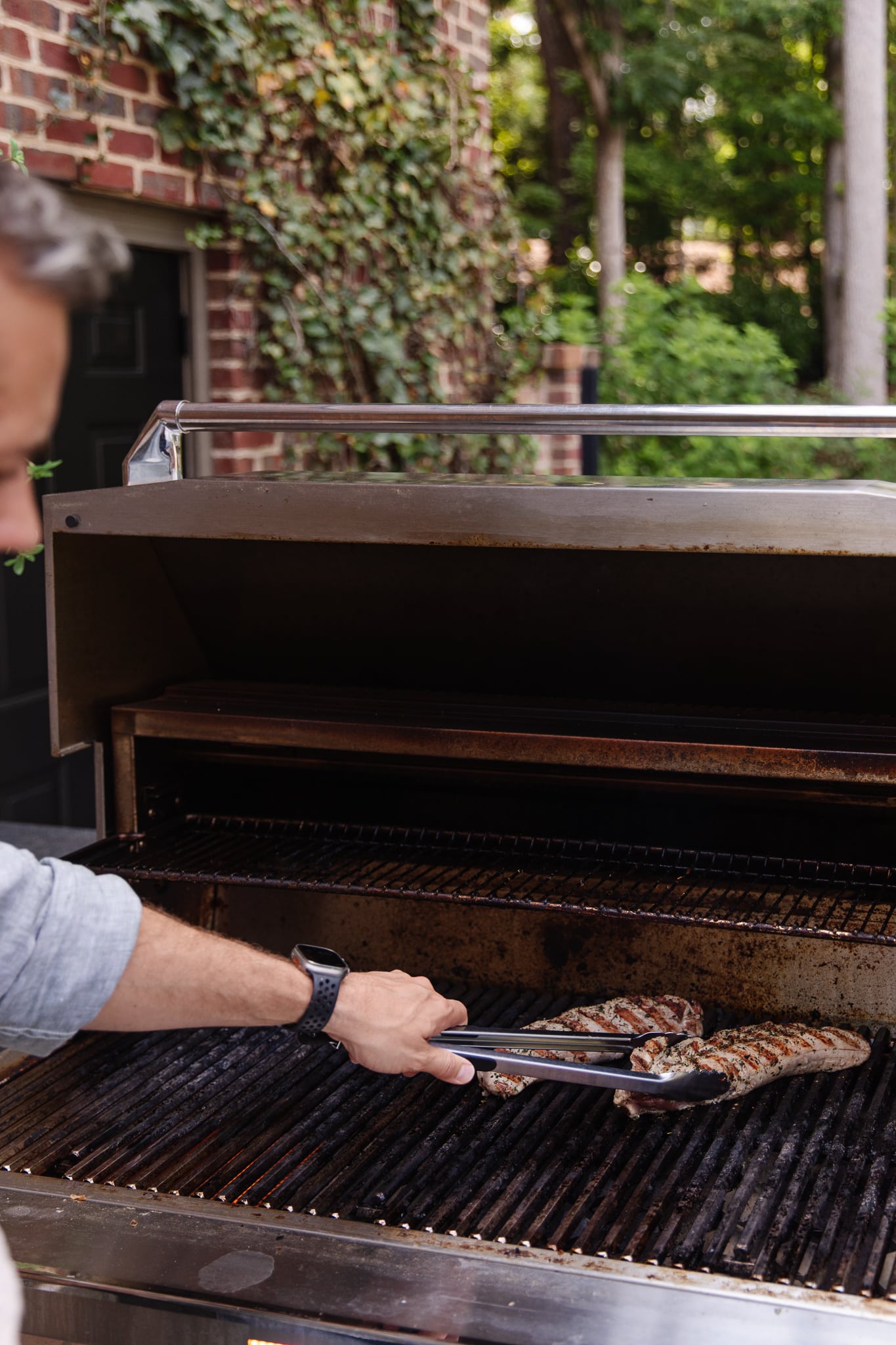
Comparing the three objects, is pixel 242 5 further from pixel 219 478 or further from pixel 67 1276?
pixel 67 1276

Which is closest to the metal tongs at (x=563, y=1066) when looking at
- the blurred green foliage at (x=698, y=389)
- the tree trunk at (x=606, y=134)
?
the blurred green foliage at (x=698, y=389)

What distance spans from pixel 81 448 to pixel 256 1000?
2877mm

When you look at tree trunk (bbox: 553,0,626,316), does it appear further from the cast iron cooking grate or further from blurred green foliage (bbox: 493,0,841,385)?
the cast iron cooking grate

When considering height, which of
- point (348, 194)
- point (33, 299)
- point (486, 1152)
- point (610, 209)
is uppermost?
point (610, 209)

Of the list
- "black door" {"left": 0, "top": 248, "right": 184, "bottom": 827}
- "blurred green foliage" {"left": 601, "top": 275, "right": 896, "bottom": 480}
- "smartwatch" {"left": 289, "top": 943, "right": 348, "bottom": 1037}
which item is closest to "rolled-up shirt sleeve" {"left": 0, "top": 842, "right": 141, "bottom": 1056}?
"smartwatch" {"left": 289, "top": 943, "right": 348, "bottom": 1037}

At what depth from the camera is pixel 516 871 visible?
256 centimetres

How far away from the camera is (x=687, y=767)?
7.54 ft

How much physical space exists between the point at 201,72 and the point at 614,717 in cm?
279

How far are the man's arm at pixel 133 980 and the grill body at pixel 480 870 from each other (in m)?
0.30

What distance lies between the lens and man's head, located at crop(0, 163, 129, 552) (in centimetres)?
116

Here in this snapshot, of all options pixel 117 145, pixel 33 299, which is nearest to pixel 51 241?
pixel 33 299

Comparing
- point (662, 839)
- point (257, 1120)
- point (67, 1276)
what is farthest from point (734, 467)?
point (67, 1276)

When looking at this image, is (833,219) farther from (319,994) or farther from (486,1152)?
(319,994)

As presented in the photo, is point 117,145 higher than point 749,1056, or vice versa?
point 117,145
